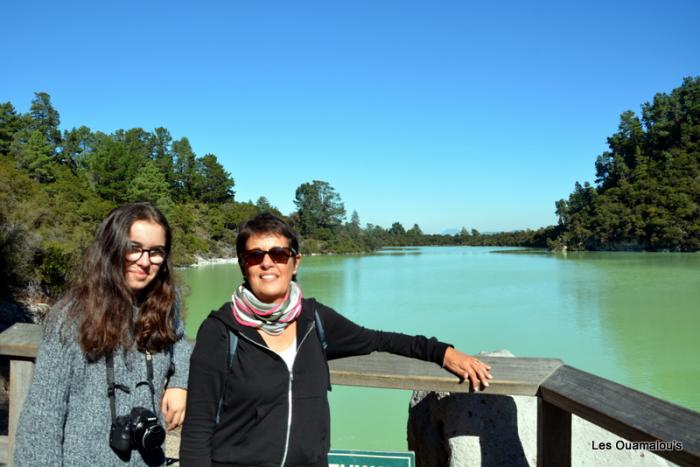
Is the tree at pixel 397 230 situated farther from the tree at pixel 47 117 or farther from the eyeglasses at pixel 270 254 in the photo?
the eyeglasses at pixel 270 254

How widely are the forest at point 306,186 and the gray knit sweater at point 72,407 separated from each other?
18.0 meters

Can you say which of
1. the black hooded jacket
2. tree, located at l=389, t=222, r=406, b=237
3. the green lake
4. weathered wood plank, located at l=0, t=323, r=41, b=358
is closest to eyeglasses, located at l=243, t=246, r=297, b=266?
the black hooded jacket

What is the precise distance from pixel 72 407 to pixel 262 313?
46cm

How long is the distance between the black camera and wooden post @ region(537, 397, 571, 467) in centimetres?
98

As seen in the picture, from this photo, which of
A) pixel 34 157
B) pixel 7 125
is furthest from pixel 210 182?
pixel 34 157

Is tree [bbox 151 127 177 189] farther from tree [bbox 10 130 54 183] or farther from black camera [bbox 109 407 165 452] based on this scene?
black camera [bbox 109 407 165 452]

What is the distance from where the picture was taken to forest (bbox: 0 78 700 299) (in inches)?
1391

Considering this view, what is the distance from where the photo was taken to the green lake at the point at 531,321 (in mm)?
7762

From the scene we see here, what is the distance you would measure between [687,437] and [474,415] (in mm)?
906

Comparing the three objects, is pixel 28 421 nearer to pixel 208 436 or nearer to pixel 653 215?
pixel 208 436

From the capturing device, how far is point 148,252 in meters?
1.30

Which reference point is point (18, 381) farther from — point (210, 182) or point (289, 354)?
point (210, 182)

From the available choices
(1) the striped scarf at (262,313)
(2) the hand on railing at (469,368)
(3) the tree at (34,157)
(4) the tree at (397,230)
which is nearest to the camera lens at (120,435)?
(1) the striped scarf at (262,313)

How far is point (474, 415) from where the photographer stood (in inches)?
72.9
